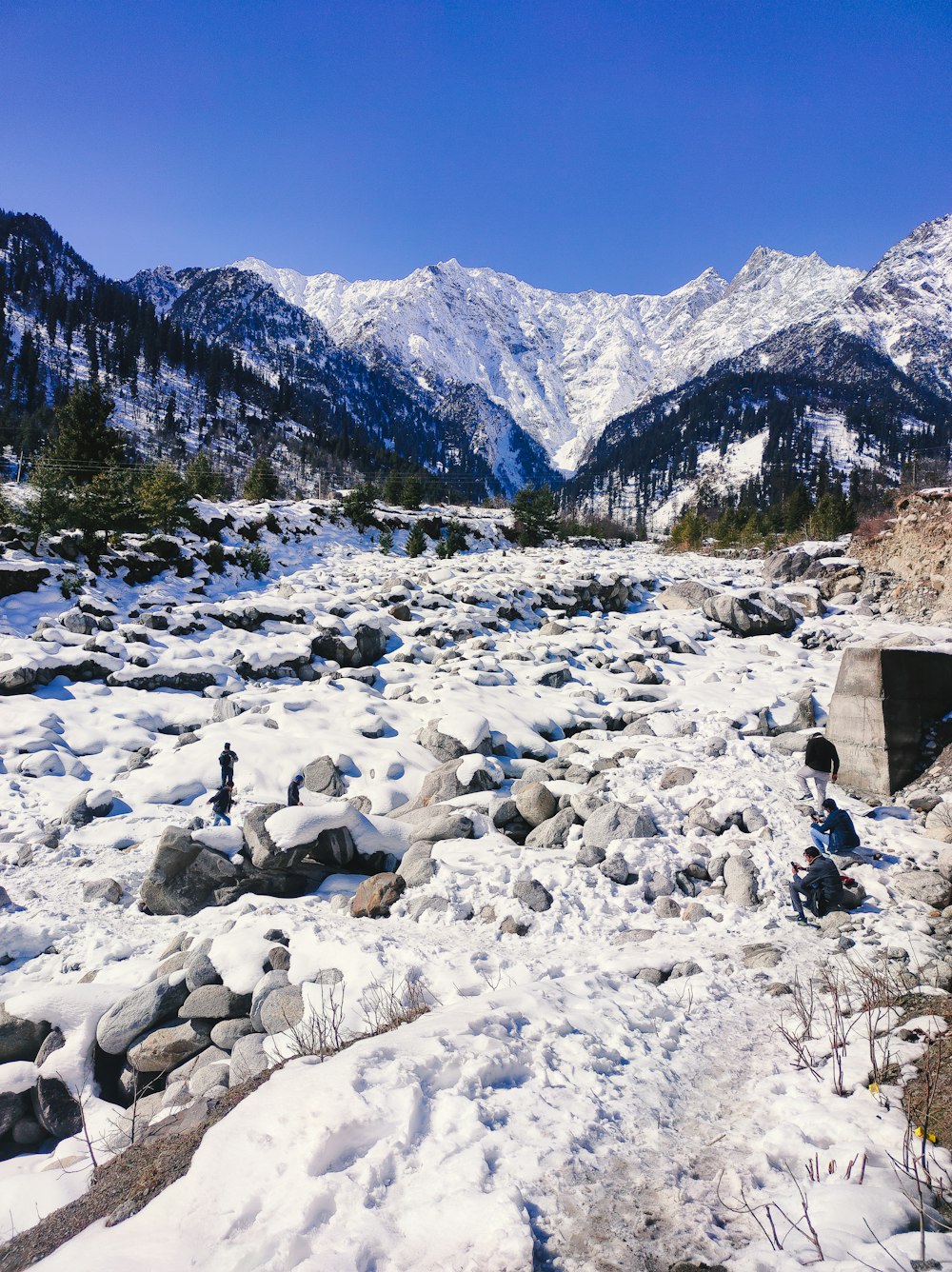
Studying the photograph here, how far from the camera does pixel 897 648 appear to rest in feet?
30.5

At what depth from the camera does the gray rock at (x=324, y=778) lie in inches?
387

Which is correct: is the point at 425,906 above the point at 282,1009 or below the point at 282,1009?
above

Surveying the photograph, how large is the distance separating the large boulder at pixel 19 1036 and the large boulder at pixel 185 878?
1928 millimetres

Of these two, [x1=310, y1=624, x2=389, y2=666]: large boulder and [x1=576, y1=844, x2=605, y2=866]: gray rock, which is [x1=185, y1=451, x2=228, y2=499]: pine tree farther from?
[x1=576, y1=844, x2=605, y2=866]: gray rock

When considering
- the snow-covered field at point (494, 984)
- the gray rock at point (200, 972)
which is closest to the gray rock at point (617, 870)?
the snow-covered field at point (494, 984)

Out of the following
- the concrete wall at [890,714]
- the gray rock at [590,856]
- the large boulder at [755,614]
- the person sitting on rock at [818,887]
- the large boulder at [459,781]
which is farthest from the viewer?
the large boulder at [755,614]

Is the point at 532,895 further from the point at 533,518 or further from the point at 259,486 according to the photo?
the point at 533,518

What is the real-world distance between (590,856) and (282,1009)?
3910 millimetres

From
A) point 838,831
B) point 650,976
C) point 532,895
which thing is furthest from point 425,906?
point 838,831

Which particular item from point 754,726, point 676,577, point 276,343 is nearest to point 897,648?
point 754,726

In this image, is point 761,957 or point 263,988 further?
point 761,957

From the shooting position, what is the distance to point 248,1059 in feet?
14.6

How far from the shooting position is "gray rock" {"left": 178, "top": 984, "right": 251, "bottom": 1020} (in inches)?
201

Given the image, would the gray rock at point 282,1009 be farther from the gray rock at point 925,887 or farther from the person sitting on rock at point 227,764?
the gray rock at point 925,887
